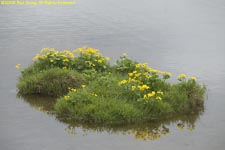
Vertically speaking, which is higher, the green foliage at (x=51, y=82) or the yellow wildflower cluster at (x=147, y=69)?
the yellow wildflower cluster at (x=147, y=69)

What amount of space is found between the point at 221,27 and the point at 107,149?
Result: 12.1 meters

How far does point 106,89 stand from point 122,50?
482 cm

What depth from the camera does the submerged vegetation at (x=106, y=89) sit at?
35.2 ft

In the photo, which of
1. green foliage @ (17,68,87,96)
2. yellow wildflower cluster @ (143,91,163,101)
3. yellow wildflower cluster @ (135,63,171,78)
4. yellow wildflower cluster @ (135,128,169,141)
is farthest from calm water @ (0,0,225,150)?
yellow wildflower cluster @ (135,63,171,78)

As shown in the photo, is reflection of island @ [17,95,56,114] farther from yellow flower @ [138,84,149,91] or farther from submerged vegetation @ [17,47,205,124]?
yellow flower @ [138,84,149,91]

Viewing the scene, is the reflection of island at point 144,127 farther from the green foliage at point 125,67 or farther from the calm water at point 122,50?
the green foliage at point 125,67

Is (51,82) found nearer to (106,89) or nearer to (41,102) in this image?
(41,102)

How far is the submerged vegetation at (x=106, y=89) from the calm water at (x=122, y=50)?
312mm

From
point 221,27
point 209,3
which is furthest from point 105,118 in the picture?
point 209,3

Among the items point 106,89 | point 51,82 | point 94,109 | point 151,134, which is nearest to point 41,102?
point 51,82

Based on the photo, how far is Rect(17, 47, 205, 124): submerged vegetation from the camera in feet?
35.2

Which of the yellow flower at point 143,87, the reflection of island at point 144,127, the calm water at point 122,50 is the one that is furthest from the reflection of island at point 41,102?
the yellow flower at point 143,87

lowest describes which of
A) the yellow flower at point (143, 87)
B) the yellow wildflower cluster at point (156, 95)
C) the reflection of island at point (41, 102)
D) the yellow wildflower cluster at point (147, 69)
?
the reflection of island at point (41, 102)

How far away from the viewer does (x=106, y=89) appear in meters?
11.7
